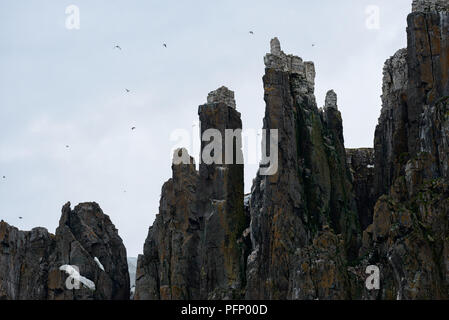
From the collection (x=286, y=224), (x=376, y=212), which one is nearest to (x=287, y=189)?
(x=286, y=224)

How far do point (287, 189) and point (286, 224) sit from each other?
19.4ft

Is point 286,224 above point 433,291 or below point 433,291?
above

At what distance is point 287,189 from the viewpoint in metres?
200

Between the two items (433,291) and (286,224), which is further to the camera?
(286,224)

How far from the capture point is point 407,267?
177500mm

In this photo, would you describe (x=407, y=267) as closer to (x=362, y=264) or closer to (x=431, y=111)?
(x=362, y=264)

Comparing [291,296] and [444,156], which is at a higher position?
[444,156]
